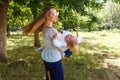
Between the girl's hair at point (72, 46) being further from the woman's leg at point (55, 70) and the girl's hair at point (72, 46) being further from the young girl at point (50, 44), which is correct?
the woman's leg at point (55, 70)

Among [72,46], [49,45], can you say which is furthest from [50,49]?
[72,46]

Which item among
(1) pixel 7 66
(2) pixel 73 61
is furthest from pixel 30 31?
(2) pixel 73 61

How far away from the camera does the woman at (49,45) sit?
14.2 feet

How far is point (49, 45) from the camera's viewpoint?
4.35 metres

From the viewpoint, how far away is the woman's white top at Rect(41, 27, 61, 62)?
432cm

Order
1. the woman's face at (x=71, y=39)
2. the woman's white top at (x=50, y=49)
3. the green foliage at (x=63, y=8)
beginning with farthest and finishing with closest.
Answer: the green foliage at (x=63, y=8), the woman's white top at (x=50, y=49), the woman's face at (x=71, y=39)

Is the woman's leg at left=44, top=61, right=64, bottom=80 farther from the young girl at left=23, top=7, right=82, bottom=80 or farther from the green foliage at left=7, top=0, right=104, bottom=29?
the green foliage at left=7, top=0, right=104, bottom=29

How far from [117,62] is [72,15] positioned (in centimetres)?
294

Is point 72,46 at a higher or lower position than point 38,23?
lower

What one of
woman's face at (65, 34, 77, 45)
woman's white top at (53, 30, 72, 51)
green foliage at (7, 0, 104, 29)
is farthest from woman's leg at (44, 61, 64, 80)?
green foliage at (7, 0, 104, 29)

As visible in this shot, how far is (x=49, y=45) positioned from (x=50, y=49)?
0.20 ft

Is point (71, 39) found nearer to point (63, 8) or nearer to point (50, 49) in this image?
point (50, 49)

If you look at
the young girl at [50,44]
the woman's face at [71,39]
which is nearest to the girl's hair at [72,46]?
the woman's face at [71,39]

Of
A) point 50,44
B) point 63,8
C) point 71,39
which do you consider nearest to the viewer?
point 71,39
